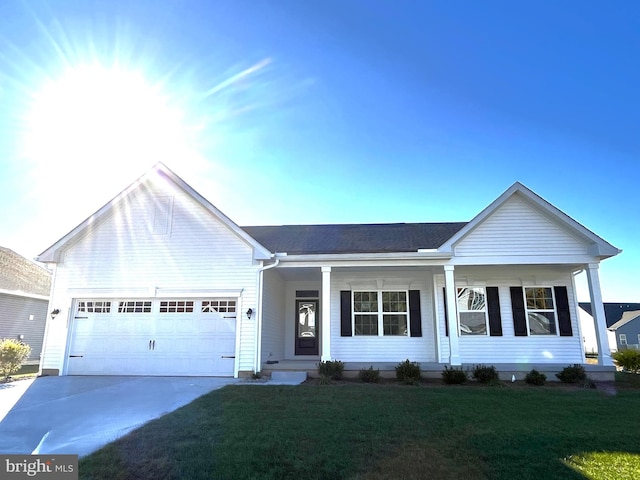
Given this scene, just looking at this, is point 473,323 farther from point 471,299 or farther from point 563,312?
point 563,312

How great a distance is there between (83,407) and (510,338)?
11202 millimetres

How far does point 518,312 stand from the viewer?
12477 mm

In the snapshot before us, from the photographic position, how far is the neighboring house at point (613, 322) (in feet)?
119

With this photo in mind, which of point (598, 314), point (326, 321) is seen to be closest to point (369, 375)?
point (326, 321)

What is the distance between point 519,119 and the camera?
11984 millimetres

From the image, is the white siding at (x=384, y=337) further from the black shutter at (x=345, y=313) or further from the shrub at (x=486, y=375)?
the shrub at (x=486, y=375)

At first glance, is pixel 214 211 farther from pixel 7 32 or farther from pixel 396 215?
pixel 396 215

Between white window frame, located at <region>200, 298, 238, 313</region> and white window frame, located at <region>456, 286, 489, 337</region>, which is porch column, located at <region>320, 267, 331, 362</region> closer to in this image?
white window frame, located at <region>200, 298, 238, 313</region>

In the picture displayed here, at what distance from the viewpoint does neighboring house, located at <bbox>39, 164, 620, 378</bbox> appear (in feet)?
37.1

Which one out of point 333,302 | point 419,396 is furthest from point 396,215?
point 419,396

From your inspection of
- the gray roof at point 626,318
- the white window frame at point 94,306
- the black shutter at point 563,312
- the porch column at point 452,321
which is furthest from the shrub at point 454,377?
the gray roof at point 626,318

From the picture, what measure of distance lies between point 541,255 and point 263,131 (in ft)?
27.9

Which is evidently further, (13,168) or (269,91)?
(13,168)

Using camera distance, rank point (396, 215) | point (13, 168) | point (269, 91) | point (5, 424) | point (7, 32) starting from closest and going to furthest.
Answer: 1. point (5, 424)
2. point (7, 32)
3. point (269, 91)
4. point (13, 168)
5. point (396, 215)
